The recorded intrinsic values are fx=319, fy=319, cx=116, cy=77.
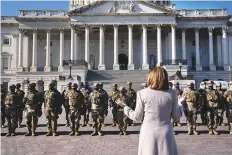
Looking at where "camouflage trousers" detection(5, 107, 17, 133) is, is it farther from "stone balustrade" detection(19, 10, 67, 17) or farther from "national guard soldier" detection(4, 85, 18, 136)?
"stone balustrade" detection(19, 10, 67, 17)

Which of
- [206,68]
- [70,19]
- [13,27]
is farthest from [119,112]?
[13,27]

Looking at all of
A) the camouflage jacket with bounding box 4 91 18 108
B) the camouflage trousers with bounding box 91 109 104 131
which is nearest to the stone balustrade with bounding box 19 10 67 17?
the camouflage jacket with bounding box 4 91 18 108

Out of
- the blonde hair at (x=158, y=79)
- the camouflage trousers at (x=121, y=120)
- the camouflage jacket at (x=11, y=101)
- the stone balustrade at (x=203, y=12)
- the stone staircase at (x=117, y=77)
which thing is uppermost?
the stone balustrade at (x=203, y=12)

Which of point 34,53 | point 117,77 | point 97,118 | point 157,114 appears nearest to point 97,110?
point 97,118

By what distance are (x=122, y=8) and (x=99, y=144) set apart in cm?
4270

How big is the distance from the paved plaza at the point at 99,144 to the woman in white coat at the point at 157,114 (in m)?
4.74

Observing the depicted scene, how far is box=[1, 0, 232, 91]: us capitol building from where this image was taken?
5041 centimetres

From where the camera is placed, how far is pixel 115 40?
1989 inches

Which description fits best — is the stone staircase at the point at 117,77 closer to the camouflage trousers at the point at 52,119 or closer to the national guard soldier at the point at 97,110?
the national guard soldier at the point at 97,110

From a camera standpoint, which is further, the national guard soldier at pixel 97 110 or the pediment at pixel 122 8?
the pediment at pixel 122 8

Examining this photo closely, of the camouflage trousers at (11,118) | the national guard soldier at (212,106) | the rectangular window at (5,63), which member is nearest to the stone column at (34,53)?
the rectangular window at (5,63)

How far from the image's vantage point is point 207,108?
14.0 m

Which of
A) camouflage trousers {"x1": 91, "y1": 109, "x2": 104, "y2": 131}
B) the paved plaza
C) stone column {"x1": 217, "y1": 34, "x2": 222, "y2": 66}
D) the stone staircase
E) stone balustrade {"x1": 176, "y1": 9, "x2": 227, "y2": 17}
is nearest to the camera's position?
the paved plaza

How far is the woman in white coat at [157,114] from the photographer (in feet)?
15.9
